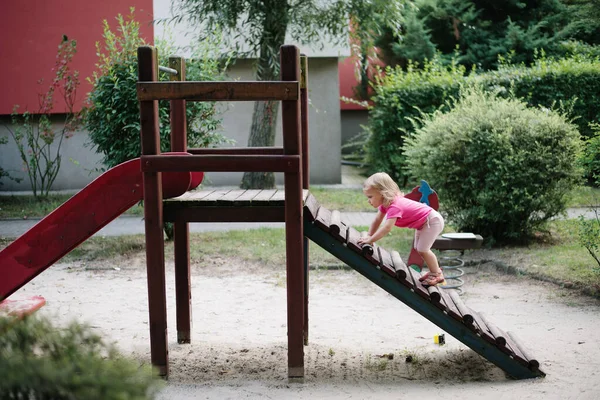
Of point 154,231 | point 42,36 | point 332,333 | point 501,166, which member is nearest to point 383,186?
point 332,333

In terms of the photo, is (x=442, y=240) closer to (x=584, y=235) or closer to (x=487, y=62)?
(x=584, y=235)

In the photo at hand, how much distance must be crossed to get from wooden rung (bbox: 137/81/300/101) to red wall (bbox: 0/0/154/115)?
11.8 meters

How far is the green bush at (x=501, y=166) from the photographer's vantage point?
935 cm

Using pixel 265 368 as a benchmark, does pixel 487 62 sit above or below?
above

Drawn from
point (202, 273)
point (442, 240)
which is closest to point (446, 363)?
point (442, 240)

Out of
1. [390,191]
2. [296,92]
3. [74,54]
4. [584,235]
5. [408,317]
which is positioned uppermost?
[74,54]

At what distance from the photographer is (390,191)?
575 centimetres

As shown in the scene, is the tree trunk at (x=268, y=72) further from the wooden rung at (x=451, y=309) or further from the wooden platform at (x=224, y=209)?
the wooden rung at (x=451, y=309)

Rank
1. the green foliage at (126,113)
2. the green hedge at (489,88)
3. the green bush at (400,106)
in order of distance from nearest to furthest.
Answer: the green foliage at (126,113)
the green hedge at (489,88)
the green bush at (400,106)

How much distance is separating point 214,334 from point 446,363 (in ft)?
6.80

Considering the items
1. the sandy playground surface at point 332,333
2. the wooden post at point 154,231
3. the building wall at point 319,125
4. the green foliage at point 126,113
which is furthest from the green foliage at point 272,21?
the wooden post at point 154,231

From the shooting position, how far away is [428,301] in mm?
5141

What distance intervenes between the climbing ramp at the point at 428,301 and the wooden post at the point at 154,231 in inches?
41.6

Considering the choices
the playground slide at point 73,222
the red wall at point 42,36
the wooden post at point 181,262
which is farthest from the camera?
the red wall at point 42,36
